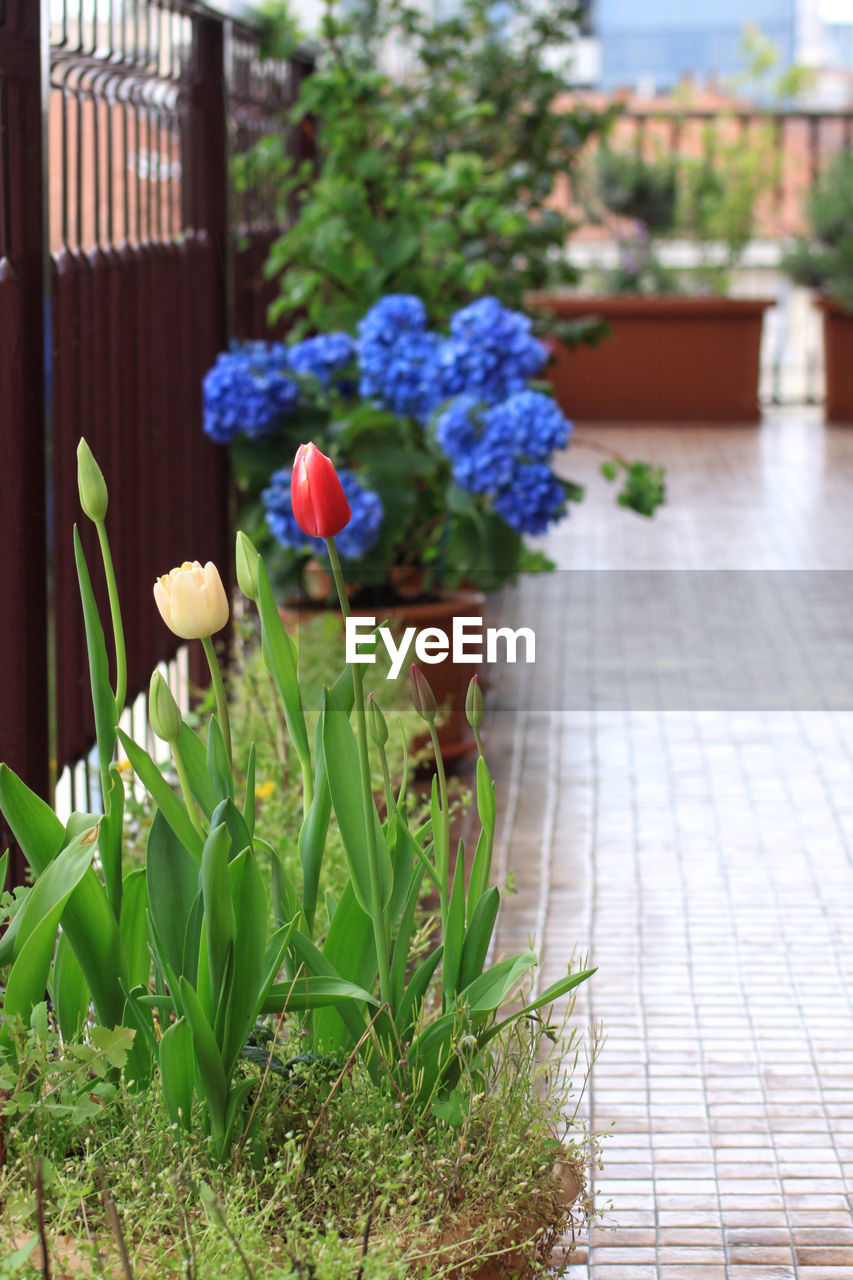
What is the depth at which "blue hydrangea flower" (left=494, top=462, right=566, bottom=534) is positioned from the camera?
3.04 metres

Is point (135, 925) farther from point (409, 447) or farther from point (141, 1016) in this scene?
point (409, 447)

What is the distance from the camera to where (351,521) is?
3.13 meters

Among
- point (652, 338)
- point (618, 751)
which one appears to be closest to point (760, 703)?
point (618, 751)

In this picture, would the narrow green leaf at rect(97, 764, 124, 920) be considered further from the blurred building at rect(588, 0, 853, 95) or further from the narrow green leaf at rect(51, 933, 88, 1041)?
the blurred building at rect(588, 0, 853, 95)

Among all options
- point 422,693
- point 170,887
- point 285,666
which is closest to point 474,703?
point 422,693

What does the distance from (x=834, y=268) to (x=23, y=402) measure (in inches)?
293

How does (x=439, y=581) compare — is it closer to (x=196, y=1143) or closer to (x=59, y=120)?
(x=59, y=120)

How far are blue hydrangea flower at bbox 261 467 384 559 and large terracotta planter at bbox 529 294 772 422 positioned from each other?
231 inches

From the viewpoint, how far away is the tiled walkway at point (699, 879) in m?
1.86

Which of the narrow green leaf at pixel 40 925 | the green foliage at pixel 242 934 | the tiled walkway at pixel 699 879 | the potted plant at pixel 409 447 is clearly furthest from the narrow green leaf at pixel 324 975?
the potted plant at pixel 409 447

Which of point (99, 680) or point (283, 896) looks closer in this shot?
point (99, 680)

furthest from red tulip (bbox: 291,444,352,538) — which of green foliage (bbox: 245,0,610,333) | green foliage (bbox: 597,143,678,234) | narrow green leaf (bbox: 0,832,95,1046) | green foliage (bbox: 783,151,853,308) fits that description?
green foliage (bbox: 597,143,678,234)

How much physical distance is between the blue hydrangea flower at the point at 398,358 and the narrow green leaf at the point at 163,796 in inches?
75.2

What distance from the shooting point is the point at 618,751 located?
364 centimetres
